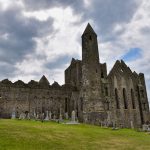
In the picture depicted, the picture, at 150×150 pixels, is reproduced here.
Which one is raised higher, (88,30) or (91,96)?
(88,30)

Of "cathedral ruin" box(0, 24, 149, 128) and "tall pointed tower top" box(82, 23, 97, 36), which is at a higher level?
"tall pointed tower top" box(82, 23, 97, 36)

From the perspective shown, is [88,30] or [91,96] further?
[88,30]

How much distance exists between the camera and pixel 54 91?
170 ft

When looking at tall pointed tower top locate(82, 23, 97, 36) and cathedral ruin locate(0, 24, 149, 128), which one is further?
tall pointed tower top locate(82, 23, 97, 36)

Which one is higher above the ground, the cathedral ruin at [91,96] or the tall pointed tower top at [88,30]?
the tall pointed tower top at [88,30]

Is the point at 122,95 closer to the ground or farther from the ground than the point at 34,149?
farther from the ground

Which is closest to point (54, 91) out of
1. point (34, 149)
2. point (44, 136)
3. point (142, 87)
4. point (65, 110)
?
point (65, 110)

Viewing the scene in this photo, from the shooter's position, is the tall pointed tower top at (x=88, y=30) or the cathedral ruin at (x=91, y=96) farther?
the tall pointed tower top at (x=88, y=30)

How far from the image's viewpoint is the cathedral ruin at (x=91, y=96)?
1660 inches

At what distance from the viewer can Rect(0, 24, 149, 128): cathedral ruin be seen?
4216 centimetres

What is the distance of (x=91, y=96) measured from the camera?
1638 inches

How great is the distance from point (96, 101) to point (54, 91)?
1306cm

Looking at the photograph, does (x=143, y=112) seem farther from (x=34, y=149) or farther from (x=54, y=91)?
(x=34, y=149)

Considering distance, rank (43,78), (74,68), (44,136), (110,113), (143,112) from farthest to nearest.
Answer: (43,78) → (74,68) → (143,112) → (110,113) → (44,136)
